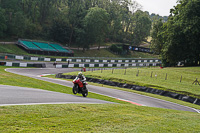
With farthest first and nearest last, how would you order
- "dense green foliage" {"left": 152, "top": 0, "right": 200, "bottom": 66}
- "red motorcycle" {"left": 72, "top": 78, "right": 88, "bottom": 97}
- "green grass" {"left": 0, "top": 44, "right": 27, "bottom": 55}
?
"green grass" {"left": 0, "top": 44, "right": 27, "bottom": 55} → "dense green foliage" {"left": 152, "top": 0, "right": 200, "bottom": 66} → "red motorcycle" {"left": 72, "top": 78, "right": 88, "bottom": 97}

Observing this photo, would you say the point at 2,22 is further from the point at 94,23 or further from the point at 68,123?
the point at 68,123

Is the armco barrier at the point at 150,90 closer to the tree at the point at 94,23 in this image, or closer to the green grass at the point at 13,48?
the green grass at the point at 13,48

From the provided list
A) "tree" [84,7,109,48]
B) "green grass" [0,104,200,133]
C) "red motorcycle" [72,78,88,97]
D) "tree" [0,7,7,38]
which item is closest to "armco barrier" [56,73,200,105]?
"red motorcycle" [72,78,88,97]

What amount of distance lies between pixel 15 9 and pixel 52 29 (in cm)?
1551

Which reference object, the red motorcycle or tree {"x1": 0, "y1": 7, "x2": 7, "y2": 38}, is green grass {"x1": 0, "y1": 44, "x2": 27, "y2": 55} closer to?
tree {"x1": 0, "y1": 7, "x2": 7, "y2": 38}

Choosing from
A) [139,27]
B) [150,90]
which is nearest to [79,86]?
[150,90]

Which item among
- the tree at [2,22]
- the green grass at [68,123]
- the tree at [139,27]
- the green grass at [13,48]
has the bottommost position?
the green grass at [68,123]

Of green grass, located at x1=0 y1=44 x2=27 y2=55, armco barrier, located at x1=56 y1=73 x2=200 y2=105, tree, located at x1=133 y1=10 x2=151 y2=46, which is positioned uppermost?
tree, located at x1=133 y1=10 x2=151 y2=46

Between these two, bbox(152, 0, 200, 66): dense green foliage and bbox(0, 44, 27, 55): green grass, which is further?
bbox(0, 44, 27, 55): green grass

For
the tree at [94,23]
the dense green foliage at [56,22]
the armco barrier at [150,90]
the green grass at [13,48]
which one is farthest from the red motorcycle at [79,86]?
the tree at [94,23]

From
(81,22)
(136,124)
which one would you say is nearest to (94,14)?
(81,22)

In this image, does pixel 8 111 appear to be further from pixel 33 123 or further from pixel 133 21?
pixel 133 21

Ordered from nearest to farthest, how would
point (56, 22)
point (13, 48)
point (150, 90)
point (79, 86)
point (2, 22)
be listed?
point (79, 86)
point (150, 90)
point (13, 48)
point (2, 22)
point (56, 22)

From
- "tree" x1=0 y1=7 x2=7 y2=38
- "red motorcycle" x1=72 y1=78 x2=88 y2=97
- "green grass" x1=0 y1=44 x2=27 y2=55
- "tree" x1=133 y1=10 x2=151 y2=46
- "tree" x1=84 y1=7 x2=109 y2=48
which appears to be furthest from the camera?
"tree" x1=133 y1=10 x2=151 y2=46
